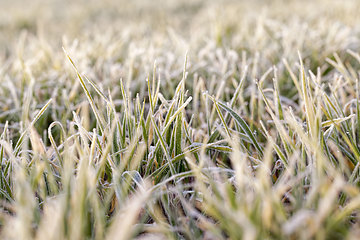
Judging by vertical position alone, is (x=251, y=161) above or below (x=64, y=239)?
below

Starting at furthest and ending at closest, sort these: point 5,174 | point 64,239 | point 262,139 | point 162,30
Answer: point 162,30
point 262,139
point 5,174
point 64,239

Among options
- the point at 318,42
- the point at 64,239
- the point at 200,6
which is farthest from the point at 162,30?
the point at 64,239

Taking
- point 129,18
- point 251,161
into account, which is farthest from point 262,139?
point 129,18

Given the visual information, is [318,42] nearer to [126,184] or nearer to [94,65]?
[94,65]

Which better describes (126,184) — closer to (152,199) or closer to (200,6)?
(152,199)

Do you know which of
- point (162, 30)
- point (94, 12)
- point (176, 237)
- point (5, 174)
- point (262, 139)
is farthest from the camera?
point (94, 12)

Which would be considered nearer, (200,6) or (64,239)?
(64,239)
